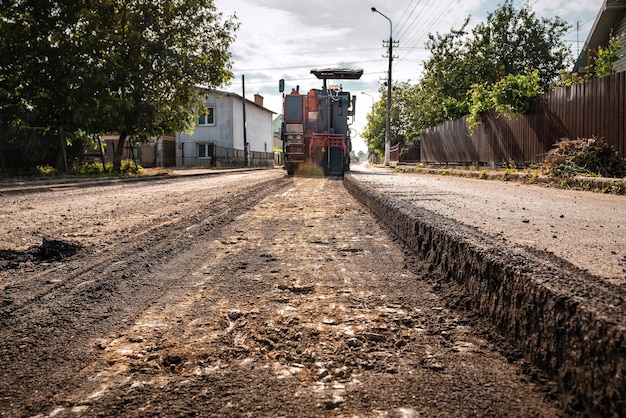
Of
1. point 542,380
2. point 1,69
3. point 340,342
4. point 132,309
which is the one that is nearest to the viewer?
point 542,380

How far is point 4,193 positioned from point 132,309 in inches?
315

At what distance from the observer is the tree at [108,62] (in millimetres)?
16031

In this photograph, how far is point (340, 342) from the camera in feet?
5.39

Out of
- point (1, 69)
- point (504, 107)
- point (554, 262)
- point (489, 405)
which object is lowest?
point (489, 405)

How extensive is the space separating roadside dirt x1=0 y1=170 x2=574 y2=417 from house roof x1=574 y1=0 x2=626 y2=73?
1534 cm

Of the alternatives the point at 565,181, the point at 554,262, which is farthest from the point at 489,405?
the point at 565,181

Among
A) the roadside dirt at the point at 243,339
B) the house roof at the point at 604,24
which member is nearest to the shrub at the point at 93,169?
the roadside dirt at the point at 243,339

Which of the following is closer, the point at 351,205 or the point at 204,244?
the point at 204,244

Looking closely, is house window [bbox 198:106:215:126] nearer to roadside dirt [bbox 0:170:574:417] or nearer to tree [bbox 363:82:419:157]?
tree [bbox 363:82:419:157]

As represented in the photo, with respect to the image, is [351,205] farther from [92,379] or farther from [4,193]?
[4,193]

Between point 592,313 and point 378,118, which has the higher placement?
point 378,118

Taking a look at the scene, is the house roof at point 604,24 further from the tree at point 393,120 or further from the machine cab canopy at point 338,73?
the tree at point 393,120

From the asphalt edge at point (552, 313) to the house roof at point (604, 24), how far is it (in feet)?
49.8

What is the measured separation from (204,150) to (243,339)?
37732mm
